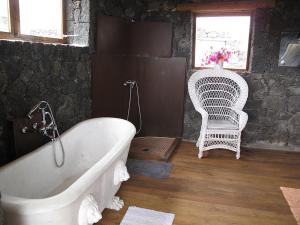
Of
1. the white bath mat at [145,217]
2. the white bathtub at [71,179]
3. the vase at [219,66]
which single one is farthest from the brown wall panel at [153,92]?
the white bath mat at [145,217]

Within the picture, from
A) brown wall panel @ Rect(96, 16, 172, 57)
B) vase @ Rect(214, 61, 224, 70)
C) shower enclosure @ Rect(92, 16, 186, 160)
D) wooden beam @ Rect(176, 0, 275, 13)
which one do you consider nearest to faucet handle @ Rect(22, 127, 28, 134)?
shower enclosure @ Rect(92, 16, 186, 160)

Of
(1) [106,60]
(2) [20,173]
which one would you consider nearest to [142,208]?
(2) [20,173]

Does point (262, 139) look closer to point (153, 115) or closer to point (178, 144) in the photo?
point (178, 144)

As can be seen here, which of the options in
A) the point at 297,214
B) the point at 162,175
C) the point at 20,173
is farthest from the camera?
the point at 162,175

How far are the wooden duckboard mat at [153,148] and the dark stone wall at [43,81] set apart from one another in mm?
794

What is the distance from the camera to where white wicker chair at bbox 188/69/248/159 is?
3.42 metres

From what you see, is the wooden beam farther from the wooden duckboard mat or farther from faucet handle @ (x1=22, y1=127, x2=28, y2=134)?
faucet handle @ (x1=22, y1=127, x2=28, y2=134)

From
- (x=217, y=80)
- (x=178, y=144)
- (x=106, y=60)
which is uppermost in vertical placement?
(x=106, y=60)

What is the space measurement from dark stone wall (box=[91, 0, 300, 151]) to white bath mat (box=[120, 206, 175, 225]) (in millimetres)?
2126

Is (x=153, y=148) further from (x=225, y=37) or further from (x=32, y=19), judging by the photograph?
(x=32, y=19)

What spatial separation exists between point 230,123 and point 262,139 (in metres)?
0.73

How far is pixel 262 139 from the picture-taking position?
13.1 feet

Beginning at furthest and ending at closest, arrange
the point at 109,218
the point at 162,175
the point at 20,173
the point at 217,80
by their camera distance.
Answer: the point at 217,80 < the point at 162,175 < the point at 109,218 < the point at 20,173

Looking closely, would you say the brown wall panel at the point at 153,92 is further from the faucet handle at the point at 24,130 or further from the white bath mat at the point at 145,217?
the white bath mat at the point at 145,217
